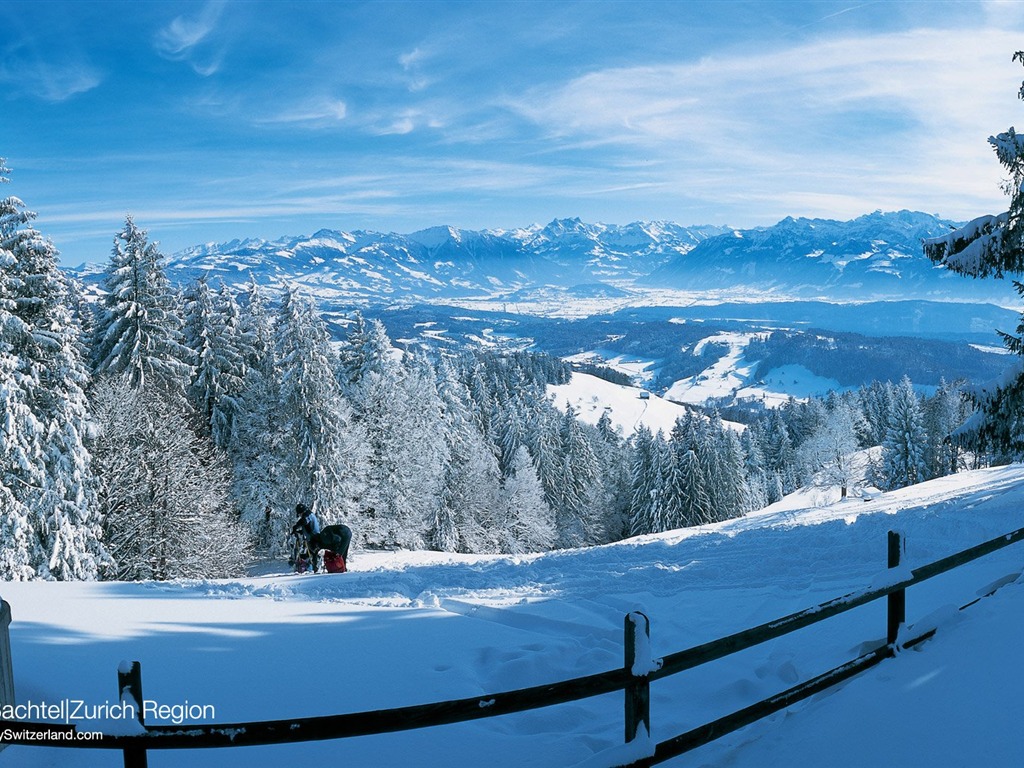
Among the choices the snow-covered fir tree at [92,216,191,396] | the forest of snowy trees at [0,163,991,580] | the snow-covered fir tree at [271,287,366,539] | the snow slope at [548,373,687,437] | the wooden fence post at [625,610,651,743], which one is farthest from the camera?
the snow slope at [548,373,687,437]

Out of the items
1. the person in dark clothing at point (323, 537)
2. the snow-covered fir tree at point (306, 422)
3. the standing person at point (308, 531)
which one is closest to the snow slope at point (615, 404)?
the snow-covered fir tree at point (306, 422)

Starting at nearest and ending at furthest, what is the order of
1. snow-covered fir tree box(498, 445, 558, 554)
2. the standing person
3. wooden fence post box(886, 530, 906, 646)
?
wooden fence post box(886, 530, 906, 646) < the standing person < snow-covered fir tree box(498, 445, 558, 554)

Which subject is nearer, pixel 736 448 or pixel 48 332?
pixel 48 332

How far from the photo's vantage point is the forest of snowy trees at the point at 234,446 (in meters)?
19.2

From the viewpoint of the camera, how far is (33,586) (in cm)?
1034

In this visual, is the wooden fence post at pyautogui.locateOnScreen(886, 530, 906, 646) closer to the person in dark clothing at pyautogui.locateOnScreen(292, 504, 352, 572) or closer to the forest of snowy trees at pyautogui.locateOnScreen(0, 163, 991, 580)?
the forest of snowy trees at pyautogui.locateOnScreen(0, 163, 991, 580)

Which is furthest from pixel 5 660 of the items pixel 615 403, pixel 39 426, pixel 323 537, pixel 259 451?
pixel 615 403

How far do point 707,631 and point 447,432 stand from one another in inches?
1525

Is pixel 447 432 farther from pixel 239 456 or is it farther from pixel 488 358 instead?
pixel 488 358

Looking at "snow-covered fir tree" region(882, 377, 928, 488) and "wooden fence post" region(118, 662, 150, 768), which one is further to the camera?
"snow-covered fir tree" region(882, 377, 928, 488)

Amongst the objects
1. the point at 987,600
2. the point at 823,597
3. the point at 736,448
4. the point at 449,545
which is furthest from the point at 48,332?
the point at 736,448

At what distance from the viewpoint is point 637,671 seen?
374 centimetres

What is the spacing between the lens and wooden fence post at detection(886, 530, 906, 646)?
5.93 meters

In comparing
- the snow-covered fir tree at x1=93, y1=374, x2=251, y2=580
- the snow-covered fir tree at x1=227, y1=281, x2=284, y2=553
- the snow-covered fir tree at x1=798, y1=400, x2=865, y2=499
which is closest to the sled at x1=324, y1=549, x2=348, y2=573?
the snow-covered fir tree at x1=93, y1=374, x2=251, y2=580
